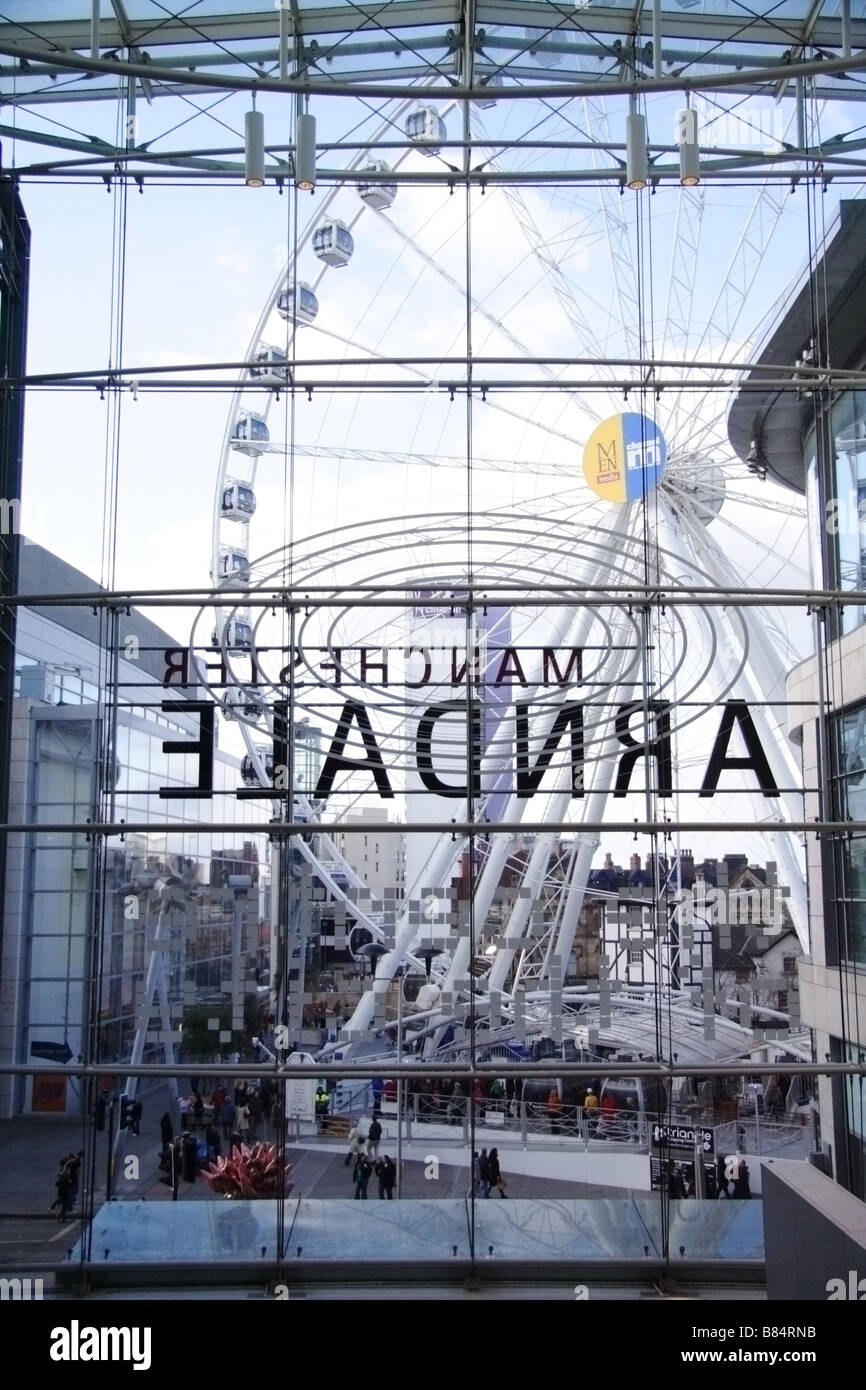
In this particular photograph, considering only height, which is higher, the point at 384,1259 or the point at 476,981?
the point at 476,981

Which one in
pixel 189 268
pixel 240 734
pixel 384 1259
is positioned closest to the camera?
pixel 384 1259

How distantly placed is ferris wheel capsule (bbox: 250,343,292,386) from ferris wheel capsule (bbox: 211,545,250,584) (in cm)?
111

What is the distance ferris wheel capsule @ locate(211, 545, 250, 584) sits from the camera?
855 cm

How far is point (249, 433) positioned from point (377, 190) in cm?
185

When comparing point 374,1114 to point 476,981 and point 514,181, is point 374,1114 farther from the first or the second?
→ point 514,181

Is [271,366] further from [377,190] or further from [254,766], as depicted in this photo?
[254,766]

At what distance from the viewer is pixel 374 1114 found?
814cm

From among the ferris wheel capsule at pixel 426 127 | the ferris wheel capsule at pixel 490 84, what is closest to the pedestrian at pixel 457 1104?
the ferris wheel capsule at pixel 426 127

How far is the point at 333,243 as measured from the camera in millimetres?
9312

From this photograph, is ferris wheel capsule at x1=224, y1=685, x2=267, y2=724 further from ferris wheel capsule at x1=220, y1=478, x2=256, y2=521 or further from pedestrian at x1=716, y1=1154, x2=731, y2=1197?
pedestrian at x1=716, y1=1154, x2=731, y2=1197

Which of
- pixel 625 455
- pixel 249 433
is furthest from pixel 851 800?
pixel 249 433

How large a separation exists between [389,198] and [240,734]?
12.2ft
